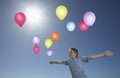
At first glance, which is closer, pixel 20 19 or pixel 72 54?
pixel 72 54

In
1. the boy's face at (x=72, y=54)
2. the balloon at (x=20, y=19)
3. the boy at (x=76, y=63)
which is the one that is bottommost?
the boy at (x=76, y=63)

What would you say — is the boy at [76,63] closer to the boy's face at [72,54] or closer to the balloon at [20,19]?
the boy's face at [72,54]

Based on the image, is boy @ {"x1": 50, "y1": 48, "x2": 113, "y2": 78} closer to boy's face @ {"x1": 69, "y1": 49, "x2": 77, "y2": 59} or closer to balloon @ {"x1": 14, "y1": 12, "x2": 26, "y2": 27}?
boy's face @ {"x1": 69, "y1": 49, "x2": 77, "y2": 59}

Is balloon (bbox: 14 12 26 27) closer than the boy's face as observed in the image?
No

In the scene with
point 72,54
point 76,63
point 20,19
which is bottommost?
point 76,63

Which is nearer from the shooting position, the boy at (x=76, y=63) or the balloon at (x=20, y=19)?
the boy at (x=76, y=63)

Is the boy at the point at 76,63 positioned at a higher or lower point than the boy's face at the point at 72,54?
lower

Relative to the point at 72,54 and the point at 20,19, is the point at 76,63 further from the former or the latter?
the point at 20,19

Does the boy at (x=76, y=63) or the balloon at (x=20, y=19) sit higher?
the balloon at (x=20, y=19)

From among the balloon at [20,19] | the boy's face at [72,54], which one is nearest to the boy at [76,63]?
the boy's face at [72,54]

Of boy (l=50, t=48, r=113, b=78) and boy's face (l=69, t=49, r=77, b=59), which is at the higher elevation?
boy's face (l=69, t=49, r=77, b=59)

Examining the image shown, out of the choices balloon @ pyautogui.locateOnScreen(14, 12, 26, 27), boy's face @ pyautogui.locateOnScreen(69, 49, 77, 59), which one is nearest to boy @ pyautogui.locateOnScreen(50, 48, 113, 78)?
boy's face @ pyautogui.locateOnScreen(69, 49, 77, 59)

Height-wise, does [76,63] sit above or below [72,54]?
below

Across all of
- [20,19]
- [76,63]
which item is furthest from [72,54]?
[20,19]
